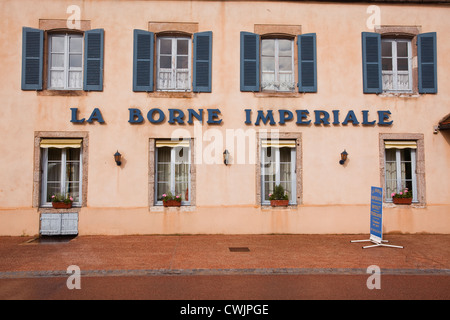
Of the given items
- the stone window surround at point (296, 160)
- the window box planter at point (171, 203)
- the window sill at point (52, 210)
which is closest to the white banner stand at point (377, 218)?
the stone window surround at point (296, 160)

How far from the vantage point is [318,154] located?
9.78m

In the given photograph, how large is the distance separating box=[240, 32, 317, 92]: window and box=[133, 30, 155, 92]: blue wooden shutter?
2516mm

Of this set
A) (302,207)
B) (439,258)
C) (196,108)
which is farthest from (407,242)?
(196,108)

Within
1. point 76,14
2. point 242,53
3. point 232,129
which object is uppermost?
point 76,14

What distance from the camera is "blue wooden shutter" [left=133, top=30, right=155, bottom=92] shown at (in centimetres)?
959

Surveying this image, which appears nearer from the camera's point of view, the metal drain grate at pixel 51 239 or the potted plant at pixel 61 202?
the metal drain grate at pixel 51 239

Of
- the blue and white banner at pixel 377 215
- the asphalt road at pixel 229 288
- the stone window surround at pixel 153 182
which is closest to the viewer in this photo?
the asphalt road at pixel 229 288

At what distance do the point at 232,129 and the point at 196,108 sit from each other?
116 centimetres

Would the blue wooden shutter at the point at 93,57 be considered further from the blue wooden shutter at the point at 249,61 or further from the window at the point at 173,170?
the blue wooden shutter at the point at 249,61

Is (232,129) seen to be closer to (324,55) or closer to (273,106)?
(273,106)

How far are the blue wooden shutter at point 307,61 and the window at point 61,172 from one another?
21.4ft

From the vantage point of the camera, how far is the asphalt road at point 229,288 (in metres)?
4.84

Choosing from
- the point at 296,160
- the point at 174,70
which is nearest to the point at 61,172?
the point at 174,70

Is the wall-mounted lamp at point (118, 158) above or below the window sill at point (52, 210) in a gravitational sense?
above
